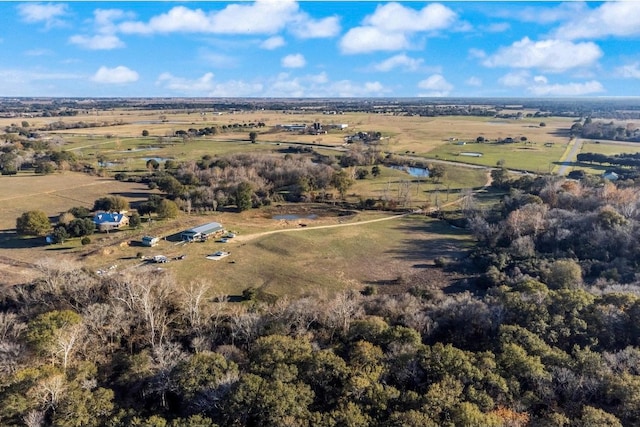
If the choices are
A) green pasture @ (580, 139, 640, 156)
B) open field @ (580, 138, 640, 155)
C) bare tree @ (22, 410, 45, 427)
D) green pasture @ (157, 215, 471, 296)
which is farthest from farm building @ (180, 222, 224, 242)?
open field @ (580, 138, 640, 155)

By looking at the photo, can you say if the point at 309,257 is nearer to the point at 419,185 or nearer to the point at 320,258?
the point at 320,258

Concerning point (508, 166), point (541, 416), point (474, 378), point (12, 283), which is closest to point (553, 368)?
point (541, 416)

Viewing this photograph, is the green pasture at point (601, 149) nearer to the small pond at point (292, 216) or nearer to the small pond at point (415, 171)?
the small pond at point (415, 171)

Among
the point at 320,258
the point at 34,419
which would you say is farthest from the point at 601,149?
the point at 34,419

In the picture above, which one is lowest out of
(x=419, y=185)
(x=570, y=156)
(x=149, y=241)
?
(x=149, y=241)

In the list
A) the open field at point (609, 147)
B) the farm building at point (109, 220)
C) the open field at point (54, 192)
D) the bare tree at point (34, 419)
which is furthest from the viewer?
the open field at point (609, 147)

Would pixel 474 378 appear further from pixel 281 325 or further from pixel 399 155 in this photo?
pixel 399 155

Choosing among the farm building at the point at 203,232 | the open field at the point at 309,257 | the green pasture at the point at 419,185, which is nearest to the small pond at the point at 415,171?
the green pasture at the point at 419,185
